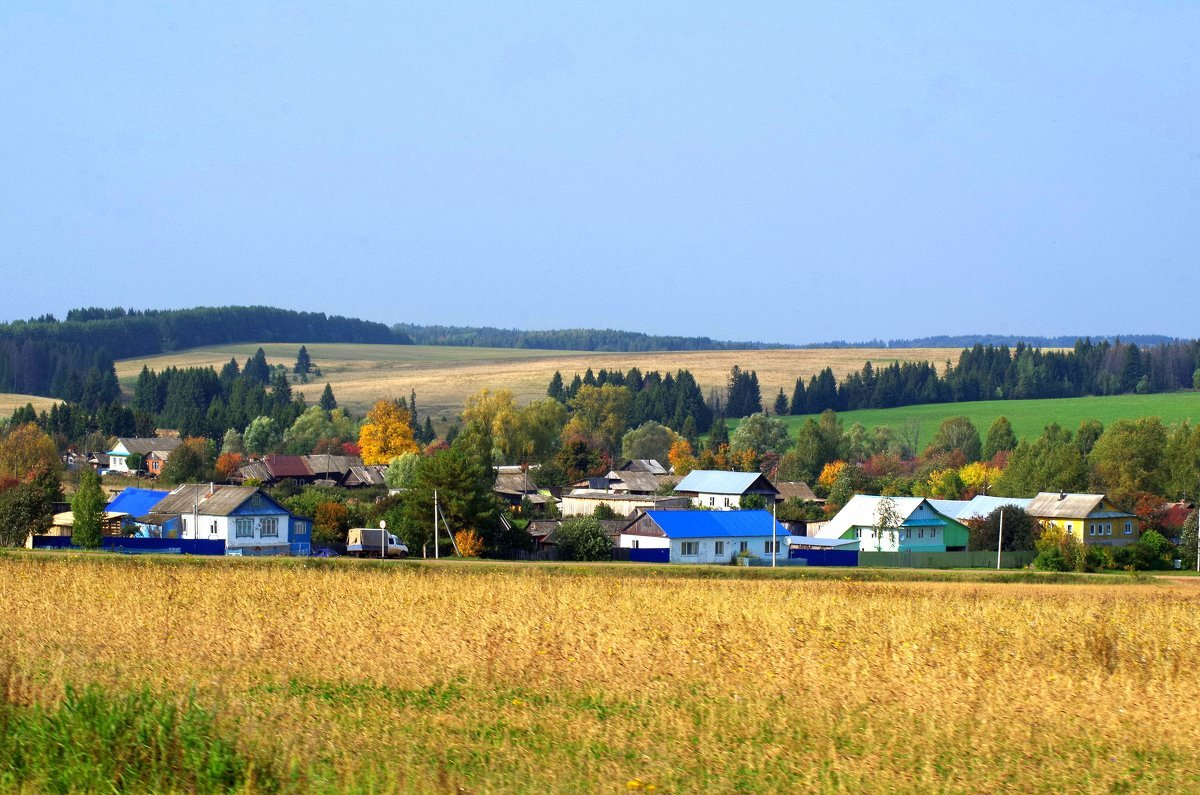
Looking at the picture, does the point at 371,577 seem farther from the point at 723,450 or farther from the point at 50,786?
the point at 723,450

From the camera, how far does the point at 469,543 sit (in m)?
50.7

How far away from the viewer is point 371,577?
83.6 feet

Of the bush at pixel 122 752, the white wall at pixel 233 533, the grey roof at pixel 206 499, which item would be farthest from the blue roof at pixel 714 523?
the bush at pixel 122 752

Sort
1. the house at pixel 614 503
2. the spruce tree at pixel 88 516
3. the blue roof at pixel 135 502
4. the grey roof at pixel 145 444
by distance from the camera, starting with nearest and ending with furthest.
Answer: the spruce tree at pixel 88 516 < the blue roof at pixel 135 502 < the house at pixel 614 503 < the grey roof at pixel 145 444

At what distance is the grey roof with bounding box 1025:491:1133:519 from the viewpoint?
63.8 meters

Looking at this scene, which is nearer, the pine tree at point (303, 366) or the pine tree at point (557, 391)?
the pine tree at point (557, 391)

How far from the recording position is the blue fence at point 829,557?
2258 inches

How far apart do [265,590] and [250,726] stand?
10777mm

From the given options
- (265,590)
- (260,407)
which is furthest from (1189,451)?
(260,407)

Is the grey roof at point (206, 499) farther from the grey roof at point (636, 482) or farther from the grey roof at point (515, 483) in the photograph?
the grey roof at point (636, 482)

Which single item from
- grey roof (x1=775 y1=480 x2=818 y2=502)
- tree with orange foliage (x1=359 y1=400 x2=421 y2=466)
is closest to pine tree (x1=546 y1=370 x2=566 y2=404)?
tree with orange foliage (x1=359 y1=400 x2=421 y2=466)

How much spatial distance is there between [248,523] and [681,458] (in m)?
47.6

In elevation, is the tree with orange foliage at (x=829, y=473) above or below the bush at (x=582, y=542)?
below

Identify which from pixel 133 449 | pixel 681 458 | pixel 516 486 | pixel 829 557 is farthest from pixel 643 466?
pixel 133 449
